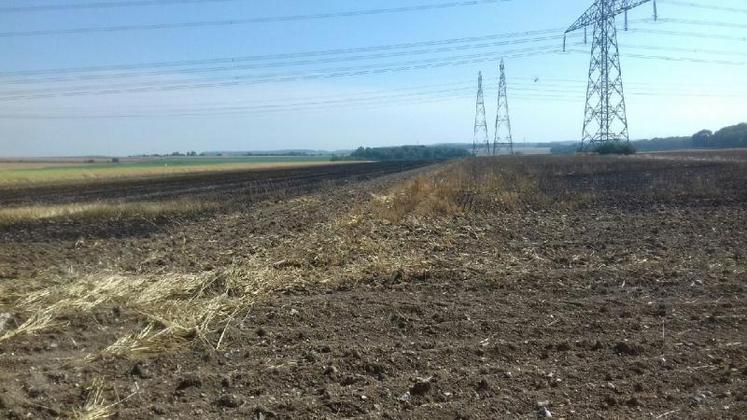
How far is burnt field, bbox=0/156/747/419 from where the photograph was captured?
487 centimetres

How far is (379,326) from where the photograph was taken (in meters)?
6.65

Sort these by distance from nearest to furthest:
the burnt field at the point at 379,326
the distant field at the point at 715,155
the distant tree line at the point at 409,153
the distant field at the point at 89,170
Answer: the burnt field at the point at 379,326 → the distant field at the point at 715,155 → the distant field at the point at 89,170 → the distant tree line at the point at 409,153

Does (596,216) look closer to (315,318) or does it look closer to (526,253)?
(526,253)

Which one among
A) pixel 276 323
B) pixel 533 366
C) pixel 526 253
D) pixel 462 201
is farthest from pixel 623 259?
pixel 462 201

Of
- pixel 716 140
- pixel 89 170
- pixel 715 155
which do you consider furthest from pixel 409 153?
pixel 715 155

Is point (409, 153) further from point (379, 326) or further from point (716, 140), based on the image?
point (379, 326)

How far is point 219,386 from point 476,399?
2081mm

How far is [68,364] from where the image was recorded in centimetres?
535

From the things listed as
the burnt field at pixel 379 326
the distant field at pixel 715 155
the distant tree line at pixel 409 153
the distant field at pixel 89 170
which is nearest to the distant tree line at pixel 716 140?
the distant tree line at pixel 409 153

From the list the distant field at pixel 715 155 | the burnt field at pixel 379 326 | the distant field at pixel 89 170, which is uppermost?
the distant field at pixel 89 170

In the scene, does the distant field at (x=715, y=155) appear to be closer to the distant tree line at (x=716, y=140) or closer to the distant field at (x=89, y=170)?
the distant tree line at (x=716, y=140)

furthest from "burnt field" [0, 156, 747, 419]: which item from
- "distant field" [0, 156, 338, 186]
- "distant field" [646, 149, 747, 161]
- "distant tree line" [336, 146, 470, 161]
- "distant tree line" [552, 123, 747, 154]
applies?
"distant tree line" [336, 146, 470, 161]

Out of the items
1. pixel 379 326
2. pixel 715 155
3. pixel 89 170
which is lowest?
pixel 379 326

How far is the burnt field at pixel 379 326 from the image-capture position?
16.0 ft
